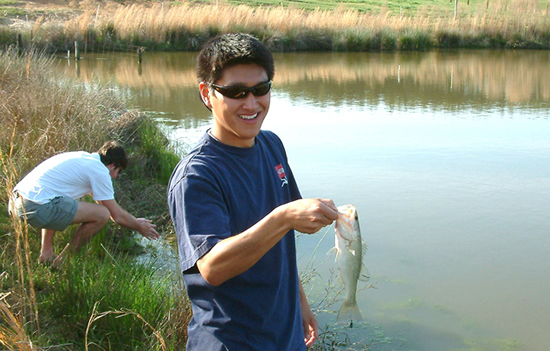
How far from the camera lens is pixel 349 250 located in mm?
2723

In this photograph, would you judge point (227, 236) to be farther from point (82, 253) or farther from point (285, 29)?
point (285, 29)

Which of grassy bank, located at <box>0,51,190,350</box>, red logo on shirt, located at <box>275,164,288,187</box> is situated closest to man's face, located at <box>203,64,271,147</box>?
red logo on shirt, located at <box>275,164,288,187</box>

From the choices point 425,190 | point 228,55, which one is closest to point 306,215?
point 228,55

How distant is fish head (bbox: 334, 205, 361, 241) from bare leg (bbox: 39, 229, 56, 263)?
3277mm

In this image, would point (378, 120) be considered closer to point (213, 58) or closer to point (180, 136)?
point (180, 136)

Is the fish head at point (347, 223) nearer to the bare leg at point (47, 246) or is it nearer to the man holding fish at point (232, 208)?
the man holding fish at point (232, 208)

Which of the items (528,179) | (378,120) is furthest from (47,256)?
(378,120)

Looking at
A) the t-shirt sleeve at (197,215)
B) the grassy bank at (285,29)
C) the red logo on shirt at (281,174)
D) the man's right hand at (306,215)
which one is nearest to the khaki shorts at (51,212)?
the red logo on shirt at (281,174)

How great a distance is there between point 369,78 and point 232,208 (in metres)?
19.3

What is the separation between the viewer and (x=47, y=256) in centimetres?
504

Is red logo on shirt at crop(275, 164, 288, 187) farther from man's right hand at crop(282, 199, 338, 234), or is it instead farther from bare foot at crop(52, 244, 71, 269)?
bare foot at crop(52, 244, 71, 269)

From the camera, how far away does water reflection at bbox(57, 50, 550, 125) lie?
16.3 metres

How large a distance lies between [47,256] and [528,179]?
7.26 m

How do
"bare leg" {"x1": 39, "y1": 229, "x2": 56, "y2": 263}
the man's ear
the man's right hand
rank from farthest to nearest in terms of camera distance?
"bare leg" {"x1": 39, "y1": 229, "x2": 56, "y2": 263} < the man's ear < the man's right hand
